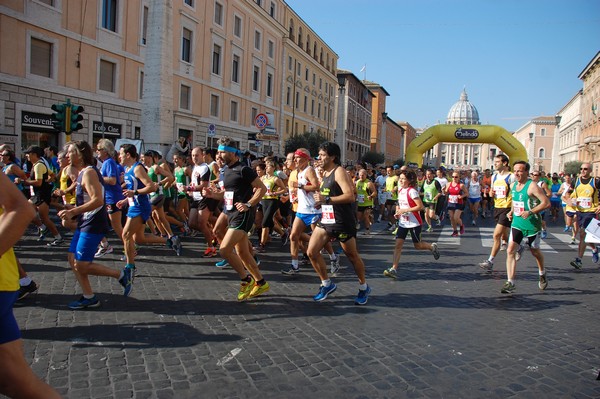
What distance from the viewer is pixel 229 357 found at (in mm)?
4059

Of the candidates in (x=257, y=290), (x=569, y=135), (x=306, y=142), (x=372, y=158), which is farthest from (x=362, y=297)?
(x=569, y=135)

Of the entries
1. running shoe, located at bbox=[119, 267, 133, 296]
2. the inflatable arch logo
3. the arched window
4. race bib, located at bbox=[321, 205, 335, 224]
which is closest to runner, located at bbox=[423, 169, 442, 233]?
race bib, located at bbox=[321, 205, 335, 224]

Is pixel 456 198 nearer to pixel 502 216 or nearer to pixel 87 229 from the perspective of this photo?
pixel 502 216

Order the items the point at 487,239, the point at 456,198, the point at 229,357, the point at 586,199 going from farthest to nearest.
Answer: the point at 456,198, the point at 487,239, the point at 586,199, the point at 229,357

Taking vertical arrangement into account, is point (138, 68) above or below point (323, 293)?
above

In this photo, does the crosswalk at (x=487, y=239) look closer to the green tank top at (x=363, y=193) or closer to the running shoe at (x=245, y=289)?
the green tank top at (x=363, y=193)

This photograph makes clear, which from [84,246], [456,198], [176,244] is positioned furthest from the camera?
[456,198]

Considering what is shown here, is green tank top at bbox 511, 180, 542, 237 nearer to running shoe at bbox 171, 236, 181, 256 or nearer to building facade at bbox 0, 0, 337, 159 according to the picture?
running shoe at bbox 171, 236, 181, 256

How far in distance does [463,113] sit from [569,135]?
380ft

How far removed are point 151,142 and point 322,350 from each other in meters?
16.6

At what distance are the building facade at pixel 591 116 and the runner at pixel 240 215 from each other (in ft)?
194

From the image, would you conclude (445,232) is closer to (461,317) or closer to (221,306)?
(461,317)

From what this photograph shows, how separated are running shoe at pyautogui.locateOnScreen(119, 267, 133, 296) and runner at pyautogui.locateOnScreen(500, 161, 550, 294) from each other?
4.90 m

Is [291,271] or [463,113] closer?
[291,271]
